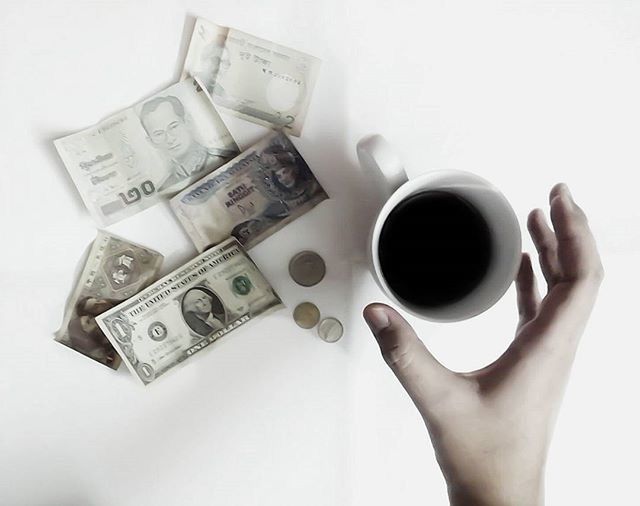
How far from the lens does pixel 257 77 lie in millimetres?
680

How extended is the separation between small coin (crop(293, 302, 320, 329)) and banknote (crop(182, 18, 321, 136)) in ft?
0.58

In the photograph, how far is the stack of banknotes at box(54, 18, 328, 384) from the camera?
0.66m

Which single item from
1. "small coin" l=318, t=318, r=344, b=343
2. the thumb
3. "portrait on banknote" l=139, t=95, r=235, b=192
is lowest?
the thumb

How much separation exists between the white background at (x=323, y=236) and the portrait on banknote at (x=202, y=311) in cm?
3

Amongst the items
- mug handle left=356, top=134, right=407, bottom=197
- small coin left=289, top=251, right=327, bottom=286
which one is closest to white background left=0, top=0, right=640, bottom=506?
small coin left=289, top=251, right=327, bottom=286

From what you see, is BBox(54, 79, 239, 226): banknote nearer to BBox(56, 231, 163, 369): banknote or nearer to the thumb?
BBox(56, 231, 163, 369): banknote

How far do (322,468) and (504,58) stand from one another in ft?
1.55

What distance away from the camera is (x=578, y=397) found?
72 centimetres

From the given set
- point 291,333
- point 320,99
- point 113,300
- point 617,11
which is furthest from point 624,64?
point 113,300

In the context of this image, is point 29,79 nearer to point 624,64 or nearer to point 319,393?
point 319,393

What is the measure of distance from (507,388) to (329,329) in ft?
0.65

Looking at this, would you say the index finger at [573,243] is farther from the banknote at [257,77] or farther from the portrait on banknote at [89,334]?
the portrait on banknote at [89,334]

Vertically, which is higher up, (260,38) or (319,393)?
(260,38)

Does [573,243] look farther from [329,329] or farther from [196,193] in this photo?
[196,193]
